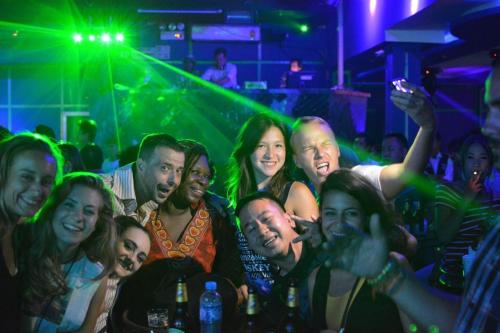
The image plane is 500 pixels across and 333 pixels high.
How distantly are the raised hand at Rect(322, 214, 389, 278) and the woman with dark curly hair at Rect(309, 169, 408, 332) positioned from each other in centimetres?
56

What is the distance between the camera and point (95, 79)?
500 inches

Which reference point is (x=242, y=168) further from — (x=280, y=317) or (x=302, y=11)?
(x=302, y=11)

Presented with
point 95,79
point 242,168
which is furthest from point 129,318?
point 95,79

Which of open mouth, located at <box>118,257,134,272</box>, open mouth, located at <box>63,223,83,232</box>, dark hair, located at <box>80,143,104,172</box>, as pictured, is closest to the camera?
open mouth, located at <box>63,223,83,232</box>

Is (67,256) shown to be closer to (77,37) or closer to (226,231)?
(226,231)

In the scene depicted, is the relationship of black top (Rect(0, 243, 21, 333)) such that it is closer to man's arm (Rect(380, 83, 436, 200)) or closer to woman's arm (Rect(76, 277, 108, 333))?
woman's arm (Rect(76, 277, 108, 333))

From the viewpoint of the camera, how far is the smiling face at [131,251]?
106 inches

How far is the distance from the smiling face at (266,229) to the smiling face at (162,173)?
0.56 meters

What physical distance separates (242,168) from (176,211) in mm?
488

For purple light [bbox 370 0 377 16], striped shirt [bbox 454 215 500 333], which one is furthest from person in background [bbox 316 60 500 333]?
purple light [bbox 370 0 377 16]

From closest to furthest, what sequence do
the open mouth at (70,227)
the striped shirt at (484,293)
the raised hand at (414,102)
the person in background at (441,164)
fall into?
the striped shirt at (484,293) < the raised hand at (414,102) < the open mouth at (70,227) < the person in background at (441,164)

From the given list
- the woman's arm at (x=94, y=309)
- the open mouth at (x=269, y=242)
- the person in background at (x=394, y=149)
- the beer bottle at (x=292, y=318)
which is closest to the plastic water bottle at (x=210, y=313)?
the beer bottle at (x=292, y=318)

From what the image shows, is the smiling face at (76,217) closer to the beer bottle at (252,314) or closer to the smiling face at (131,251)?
the smiling face at (131,251)

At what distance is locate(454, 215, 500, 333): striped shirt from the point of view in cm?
115
